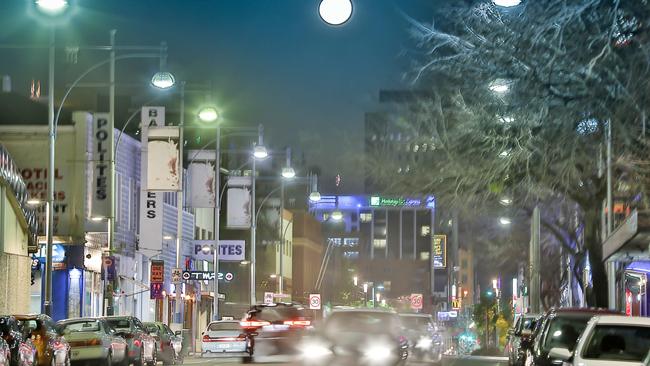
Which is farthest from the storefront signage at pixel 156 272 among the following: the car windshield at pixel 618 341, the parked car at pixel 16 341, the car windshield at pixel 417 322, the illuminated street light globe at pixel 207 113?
the car windshield at pixel 618 341

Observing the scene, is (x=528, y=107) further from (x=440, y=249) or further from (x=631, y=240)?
(x=440, y=249)

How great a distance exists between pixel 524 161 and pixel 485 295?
191 feet

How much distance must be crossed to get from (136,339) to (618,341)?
20.5m

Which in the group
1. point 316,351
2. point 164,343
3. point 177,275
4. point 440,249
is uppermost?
point 440,249

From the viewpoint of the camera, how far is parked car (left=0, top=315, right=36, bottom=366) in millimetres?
23859

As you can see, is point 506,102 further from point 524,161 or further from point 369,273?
point 369,273

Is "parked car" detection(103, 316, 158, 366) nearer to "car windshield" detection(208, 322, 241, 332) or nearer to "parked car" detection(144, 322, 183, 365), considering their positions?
"parked car" detection(144, 322, 183, 365)

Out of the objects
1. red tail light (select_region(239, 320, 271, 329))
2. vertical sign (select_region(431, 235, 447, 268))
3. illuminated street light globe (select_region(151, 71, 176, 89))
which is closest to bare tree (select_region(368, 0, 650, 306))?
red tail light (select_region(239, 320, 271, 329))

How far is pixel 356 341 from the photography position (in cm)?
2433

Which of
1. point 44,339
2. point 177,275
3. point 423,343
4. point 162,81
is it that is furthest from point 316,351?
point 177,275

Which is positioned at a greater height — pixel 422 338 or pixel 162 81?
pixel 162 81

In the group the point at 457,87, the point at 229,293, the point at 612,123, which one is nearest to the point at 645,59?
the point at 612,123

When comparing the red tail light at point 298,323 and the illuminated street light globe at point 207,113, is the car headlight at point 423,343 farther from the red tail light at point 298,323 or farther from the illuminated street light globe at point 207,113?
the illuminated street light globe at point 207,113

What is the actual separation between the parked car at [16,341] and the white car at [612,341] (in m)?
12.2
